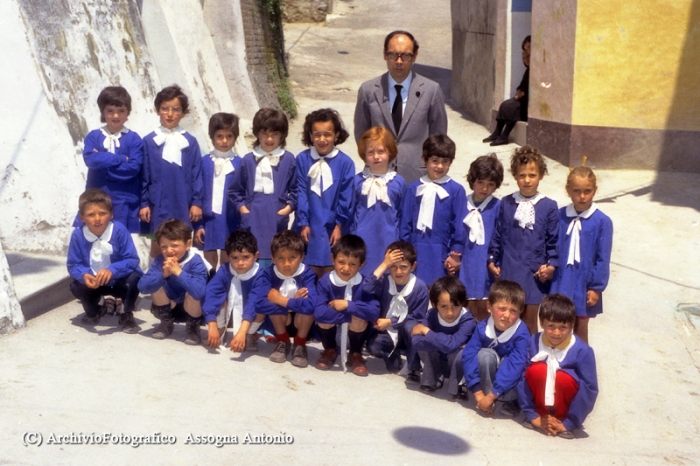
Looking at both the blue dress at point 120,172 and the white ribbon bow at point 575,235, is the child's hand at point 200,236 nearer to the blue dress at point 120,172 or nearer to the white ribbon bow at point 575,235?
the blue dress at point 120,172

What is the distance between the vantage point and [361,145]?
503 centimetres

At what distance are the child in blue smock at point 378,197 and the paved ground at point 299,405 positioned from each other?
739 millimetres

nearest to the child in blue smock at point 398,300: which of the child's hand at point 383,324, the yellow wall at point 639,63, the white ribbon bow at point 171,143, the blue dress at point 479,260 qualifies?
the child's hand at point 383,324

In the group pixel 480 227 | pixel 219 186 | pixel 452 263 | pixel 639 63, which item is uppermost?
pixel 639 63

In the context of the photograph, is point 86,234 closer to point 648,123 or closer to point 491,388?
point 491,388

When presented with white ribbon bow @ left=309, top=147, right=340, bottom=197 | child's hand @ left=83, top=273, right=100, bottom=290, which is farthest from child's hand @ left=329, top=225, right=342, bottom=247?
child's hand @ left=83, top=273, right=100, bottom=290

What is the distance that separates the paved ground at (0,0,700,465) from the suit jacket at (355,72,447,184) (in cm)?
131

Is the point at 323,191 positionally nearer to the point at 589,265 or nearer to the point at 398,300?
the point at 398,300

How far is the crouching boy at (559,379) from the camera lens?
4152 millimetres

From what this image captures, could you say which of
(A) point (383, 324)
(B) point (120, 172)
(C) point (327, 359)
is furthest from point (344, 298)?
(B) point (120, 172)

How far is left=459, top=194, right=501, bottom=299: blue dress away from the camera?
487 centimetres

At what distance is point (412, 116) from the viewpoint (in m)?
5.31

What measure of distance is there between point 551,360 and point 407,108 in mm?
1942

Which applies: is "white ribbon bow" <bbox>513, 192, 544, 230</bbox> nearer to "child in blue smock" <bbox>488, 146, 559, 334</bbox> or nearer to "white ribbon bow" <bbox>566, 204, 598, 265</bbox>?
"child in blue smock" <bbox>488, 146, 559, 334</bbox>
